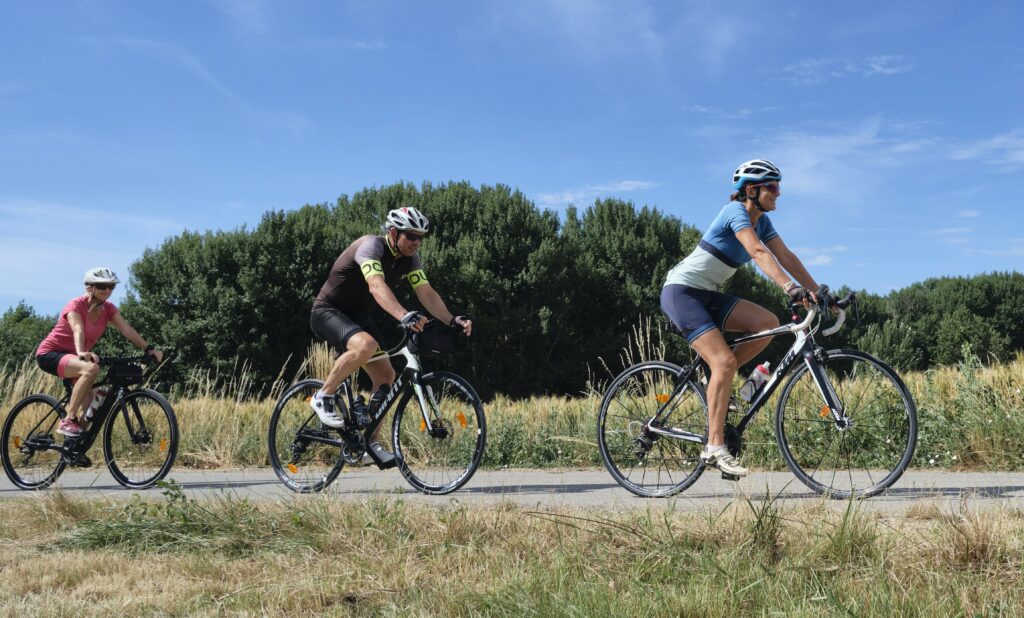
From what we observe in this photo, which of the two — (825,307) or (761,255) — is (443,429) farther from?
(825,307)

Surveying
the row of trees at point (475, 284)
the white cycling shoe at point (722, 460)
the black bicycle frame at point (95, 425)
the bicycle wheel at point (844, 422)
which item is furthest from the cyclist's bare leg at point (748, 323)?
the row of trees at point (475, 284)

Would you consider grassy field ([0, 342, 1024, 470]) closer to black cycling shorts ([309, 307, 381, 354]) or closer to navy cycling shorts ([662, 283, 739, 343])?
navy cycling shorts ([662, 283, 739, 343])

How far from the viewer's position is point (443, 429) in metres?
6.34

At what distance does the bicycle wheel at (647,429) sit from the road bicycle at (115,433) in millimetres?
3810

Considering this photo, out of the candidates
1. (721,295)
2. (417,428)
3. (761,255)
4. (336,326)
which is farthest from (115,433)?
(761,255)

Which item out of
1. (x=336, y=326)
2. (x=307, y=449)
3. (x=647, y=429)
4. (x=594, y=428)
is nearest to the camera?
(x=647, y=429)

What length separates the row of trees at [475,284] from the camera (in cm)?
3453

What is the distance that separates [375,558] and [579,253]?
1579 inches

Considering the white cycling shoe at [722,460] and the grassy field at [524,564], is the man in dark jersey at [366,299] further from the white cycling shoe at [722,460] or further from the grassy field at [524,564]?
the grassy field at [524,564]

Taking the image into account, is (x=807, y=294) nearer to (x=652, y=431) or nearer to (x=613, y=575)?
(x=652, y=431)

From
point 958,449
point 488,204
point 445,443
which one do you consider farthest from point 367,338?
point 488,204

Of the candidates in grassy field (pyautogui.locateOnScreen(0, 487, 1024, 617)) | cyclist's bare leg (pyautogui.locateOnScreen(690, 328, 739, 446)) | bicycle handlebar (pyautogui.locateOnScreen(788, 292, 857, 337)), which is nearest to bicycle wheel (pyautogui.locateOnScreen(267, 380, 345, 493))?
grassy field (pyautogui.locateOnScreen(0, 487, 1024, 617))

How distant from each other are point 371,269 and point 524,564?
10.4 feet

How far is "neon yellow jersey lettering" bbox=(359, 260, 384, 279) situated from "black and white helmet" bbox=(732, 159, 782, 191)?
250 cm
